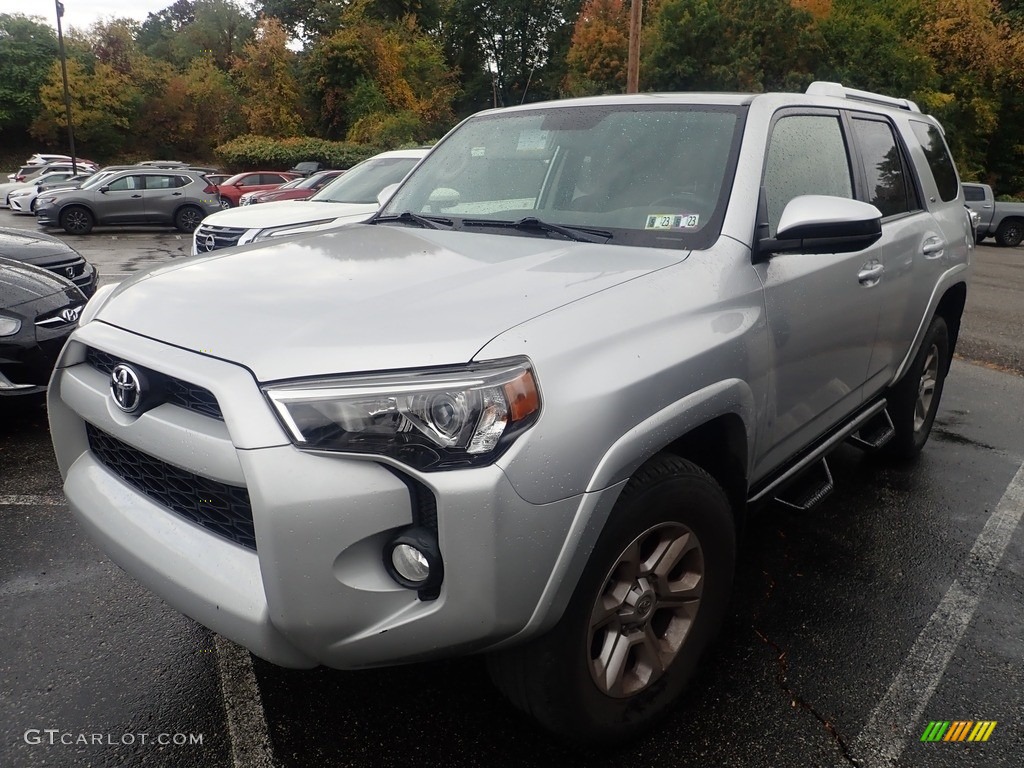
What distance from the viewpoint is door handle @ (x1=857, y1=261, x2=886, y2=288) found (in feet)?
10.2

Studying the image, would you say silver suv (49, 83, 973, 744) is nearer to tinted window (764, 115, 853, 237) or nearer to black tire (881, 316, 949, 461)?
tinted window (764, 115, 853, 237)

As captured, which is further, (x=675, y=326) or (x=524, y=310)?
(x=675, y=326)

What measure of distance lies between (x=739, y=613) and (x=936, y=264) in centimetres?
216

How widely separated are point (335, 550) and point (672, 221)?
1568 mm

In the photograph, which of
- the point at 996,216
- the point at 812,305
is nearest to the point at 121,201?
the point at 812,305

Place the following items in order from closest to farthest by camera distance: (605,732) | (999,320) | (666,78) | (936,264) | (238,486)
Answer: (238,486), (605,732), (936,264), (999,320), (666,78)

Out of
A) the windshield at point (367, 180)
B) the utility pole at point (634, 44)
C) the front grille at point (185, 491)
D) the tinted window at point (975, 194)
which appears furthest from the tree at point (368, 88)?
the front grille at point (185, 491)

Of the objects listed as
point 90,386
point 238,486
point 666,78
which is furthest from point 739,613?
point 666,78

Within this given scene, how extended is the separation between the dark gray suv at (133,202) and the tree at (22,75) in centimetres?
3890

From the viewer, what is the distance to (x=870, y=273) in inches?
125

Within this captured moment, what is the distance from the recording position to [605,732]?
211 cm

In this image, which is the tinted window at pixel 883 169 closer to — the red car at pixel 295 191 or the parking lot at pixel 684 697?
the parking lot at pixel 684 697

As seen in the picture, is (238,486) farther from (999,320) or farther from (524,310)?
(999,320)

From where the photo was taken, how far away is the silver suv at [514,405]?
167cm
